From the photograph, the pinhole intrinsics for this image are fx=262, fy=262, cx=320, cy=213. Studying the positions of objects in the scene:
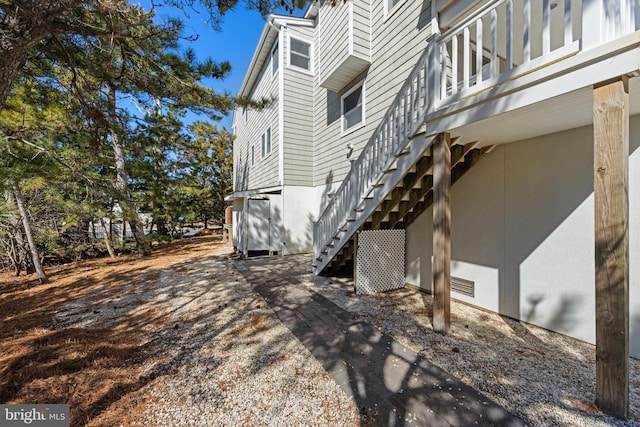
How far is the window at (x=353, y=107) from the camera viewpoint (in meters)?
7.11

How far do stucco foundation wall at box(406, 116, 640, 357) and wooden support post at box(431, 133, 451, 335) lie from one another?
4.41ft

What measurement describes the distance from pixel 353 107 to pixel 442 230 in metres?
5.24

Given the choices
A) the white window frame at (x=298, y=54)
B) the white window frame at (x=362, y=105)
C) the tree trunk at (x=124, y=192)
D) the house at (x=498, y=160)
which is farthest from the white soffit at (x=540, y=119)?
the white window frame at (x=298, y=54)

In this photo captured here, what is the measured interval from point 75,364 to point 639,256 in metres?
6.25

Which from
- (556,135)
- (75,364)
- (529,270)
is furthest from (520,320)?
(75,364)

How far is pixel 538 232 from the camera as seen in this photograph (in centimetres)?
371

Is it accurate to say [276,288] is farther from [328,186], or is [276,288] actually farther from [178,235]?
[178,235]

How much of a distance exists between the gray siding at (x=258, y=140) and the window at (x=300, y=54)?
0.96m

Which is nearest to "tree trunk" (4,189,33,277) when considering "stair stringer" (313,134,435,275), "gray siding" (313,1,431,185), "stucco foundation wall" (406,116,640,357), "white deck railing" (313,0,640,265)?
"white deck railing" (313,0,640,265)

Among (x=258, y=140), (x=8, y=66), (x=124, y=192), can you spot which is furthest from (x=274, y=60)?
(x=8, y=66)

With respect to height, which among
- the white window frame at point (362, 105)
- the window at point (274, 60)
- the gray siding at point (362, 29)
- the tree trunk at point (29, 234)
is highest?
the window at point (274, 60)

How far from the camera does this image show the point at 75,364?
276cm

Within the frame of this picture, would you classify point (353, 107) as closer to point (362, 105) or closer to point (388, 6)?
point (362, 105)

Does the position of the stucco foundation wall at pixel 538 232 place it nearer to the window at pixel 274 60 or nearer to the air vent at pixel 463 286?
the air vent at pixel 463 286
